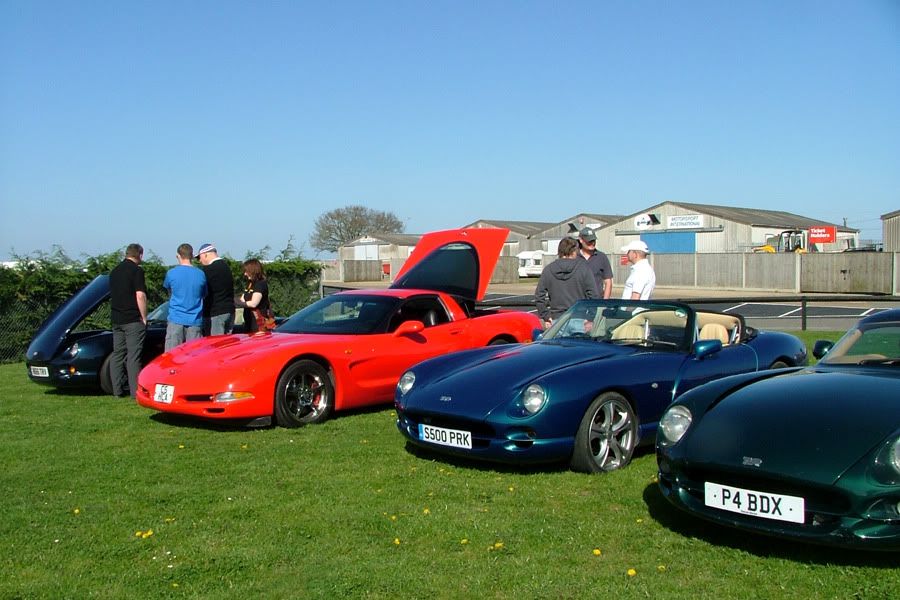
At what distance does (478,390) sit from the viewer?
623 cm

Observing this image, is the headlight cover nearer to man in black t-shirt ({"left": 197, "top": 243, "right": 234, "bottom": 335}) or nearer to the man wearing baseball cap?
the man wearing baseball cap

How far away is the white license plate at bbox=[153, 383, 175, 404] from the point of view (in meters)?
7.92

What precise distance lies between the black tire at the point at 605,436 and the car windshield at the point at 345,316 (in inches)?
131

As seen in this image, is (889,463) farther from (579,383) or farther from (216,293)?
(216,293)

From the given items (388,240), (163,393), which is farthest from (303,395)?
(388,240)

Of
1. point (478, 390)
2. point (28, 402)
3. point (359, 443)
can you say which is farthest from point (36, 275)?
point (478, 390)

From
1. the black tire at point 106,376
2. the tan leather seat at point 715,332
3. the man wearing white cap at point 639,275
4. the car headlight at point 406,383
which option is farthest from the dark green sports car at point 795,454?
the black tire at point 106,376

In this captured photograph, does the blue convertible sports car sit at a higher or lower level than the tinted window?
lower

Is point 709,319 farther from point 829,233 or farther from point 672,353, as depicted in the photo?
point 829,233

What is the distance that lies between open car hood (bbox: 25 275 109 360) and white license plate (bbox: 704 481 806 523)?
819cm

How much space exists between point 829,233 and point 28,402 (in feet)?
163

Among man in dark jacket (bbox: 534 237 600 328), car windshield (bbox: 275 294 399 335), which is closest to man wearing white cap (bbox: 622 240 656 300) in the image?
man in dark jacket (bbox: 534 237 600 328)

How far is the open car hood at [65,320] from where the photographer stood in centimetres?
1034

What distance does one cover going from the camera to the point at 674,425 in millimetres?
4938
